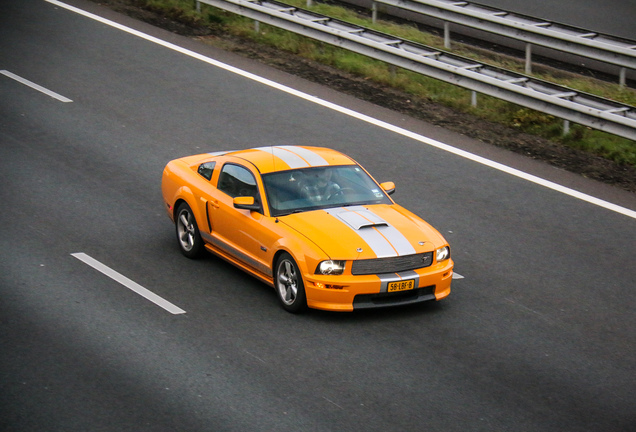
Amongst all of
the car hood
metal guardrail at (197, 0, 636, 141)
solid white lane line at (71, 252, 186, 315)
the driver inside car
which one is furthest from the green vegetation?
solid white lane line at (71, 252, 186, 315)

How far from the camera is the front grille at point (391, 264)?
9461mm

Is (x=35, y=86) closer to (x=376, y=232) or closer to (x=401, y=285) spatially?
(x=376, y=232)

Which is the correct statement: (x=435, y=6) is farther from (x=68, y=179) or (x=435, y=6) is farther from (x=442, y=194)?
(x=68, y=179)

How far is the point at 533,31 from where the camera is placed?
16984mm

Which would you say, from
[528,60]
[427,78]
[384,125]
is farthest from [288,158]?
[528,60]

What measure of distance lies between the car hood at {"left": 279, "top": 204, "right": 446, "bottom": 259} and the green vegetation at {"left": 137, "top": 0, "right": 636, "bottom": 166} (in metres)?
6.02

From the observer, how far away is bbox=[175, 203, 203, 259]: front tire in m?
11.2

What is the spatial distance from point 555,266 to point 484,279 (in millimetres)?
1035

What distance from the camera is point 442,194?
13492 mm

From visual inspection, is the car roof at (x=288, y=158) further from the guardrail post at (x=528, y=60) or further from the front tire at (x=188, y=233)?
the guardrail post at (x=528, y=60)

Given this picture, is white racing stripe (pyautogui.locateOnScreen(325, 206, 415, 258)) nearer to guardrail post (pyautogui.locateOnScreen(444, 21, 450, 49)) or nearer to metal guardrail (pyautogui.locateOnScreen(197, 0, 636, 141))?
metal guardrail (pyautogui.locateOnScreen(197, 0, 636, 141))

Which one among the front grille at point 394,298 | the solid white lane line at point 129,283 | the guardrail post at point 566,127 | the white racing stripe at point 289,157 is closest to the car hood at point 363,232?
the front grille at point 394,298

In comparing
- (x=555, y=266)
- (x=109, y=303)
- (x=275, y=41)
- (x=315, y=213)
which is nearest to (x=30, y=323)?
(x=109, y=303)

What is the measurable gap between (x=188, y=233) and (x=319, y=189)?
1.86 m
